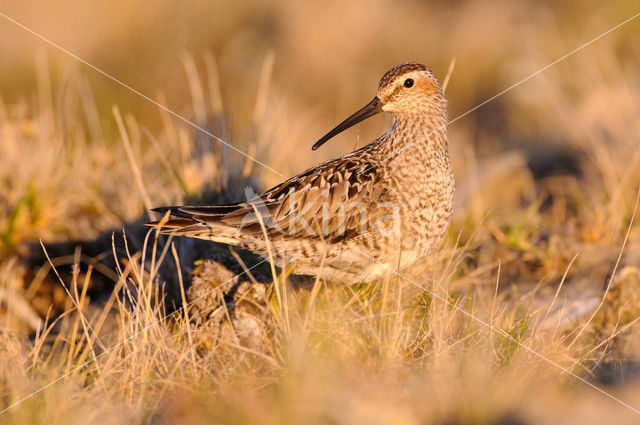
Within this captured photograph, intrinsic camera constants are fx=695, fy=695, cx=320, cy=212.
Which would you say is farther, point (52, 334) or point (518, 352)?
point (52, 334)

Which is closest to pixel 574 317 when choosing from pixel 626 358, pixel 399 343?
pixel 626 358

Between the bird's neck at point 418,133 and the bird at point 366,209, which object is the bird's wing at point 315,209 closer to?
the bird at point 366,209

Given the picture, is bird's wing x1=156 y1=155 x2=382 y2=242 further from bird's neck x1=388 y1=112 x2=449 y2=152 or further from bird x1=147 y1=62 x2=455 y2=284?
bird's neck x1=388 y1=112 x2=449 y2=152

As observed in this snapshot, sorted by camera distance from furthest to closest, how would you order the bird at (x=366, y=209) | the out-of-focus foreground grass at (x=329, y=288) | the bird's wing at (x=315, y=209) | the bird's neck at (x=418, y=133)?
the bird's neck at (x=418, y=133) → the bird's wing at (x=315, y=209) → the bird at (x=366, y=209) → the out-of-focus foreground grass at (x=329, y=288)

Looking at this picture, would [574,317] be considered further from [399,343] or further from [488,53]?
[488,53]

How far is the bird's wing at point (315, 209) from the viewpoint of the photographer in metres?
5.09

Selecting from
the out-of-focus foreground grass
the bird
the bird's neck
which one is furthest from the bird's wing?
the out-of-focus foreground grass

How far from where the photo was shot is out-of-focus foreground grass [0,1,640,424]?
374 cm

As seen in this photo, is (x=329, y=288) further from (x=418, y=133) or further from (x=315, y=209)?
(x=418, y=133)

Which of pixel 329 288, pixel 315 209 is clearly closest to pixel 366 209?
pixel 315 209

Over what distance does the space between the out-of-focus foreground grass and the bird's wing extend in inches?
18.3

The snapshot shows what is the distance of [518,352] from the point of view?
13.9ft

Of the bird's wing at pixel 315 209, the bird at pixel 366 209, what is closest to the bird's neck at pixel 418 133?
the bird at pixel 366 209

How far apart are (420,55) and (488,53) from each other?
62.7 inches
